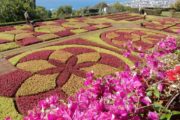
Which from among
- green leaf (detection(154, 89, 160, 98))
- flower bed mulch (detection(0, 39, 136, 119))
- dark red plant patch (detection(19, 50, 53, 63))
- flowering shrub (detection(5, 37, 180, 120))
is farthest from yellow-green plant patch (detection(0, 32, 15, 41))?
green leaf (detection(154, 89, 160, 98))

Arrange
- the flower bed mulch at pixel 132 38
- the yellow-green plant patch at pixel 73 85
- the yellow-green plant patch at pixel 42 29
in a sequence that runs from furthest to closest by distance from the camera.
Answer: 1. the yellow-green plant patch at pixel 42 29
2. the flower bed mulch at pixel 132 38
3. the yellow-green plant patch at pixel 73 85

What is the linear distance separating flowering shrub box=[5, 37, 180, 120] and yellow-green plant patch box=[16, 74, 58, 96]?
266 inches

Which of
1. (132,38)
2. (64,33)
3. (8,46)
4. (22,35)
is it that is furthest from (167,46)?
(64,33)

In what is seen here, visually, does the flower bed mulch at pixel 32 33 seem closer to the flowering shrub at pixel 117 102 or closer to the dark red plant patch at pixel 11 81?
the dark red plant patch at pixel 11 81

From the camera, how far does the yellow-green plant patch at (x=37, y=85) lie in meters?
9.45

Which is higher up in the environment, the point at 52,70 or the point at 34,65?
the point at 34,65

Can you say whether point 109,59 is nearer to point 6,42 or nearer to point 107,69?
point 107,69

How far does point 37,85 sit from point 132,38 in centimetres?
1081

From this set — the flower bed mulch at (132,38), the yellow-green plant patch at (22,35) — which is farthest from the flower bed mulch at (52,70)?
the yellow-green plant patch at (22,35)

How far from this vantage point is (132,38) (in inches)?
749

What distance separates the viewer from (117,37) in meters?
19.1

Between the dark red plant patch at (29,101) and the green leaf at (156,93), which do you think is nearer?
the green leaf at (156,93)

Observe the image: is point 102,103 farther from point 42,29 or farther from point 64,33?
point 42,29

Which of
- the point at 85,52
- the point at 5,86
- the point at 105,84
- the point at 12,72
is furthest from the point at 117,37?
the point at 105,84
